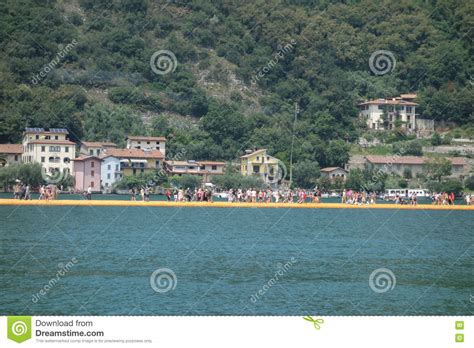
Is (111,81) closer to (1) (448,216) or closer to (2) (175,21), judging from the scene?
(2) (175,21)

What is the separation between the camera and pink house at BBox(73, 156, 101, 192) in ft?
306

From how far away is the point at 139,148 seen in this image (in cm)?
10269

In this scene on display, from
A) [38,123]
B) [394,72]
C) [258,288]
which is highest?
[394,72]

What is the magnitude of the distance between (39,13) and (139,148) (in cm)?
3613

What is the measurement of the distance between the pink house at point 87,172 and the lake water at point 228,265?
3556 cm

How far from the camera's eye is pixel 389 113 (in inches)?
4970

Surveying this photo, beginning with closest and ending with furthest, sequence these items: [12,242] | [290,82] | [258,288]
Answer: [258,288]
[12,242]
[290,82]

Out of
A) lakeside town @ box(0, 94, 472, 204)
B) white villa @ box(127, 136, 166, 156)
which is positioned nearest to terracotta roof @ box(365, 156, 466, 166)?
lakeside town @ box(0, 94, 472, 204)

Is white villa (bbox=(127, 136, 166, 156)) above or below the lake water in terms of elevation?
above

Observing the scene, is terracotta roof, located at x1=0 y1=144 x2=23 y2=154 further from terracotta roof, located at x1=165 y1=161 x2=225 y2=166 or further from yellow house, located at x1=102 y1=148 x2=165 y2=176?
terracotta roof, located at x1=165 y1=161 x2=225 y2=166

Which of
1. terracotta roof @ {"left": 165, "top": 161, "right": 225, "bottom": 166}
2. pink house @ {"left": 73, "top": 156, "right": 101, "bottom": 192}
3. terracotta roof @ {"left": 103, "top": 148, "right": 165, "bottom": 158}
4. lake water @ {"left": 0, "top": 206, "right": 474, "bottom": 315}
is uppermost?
terracotta roof @ {"left": 103, "top": 148, "right": 165, "bottom": 158}

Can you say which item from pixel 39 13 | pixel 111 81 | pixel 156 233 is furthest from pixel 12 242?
pixel 39 13

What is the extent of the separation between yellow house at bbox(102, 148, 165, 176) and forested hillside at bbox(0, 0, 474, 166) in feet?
18.0

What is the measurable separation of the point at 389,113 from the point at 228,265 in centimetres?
9550
